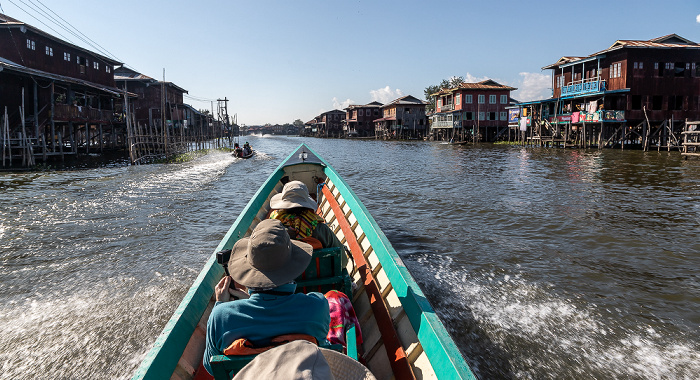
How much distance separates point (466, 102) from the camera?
51.6 metres

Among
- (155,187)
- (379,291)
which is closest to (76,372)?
(379,291)

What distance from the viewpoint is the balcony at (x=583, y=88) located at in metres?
32.7

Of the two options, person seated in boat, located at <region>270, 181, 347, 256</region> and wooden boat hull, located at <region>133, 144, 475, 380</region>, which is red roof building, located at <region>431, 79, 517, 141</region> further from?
person seated in boat, located at <region>270, 181, 347, 256</region>

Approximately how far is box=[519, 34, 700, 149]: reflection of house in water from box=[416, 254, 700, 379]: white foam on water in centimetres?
3072

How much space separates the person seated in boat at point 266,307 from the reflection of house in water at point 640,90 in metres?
35.6

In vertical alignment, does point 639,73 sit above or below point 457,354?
above

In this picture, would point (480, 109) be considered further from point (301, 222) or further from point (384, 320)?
point (384, 320)

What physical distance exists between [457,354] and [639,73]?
37.0m

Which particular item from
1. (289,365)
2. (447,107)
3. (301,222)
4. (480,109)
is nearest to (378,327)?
(301,222)

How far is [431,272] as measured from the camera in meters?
7.33

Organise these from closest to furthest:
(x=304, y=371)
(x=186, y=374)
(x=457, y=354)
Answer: (x=304, y=371), (x=457, y=354), (x=186, y=374)

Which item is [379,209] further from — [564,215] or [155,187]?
[155,187]

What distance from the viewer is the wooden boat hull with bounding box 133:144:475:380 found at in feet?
8.66

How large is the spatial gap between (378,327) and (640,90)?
3646 centimetres
